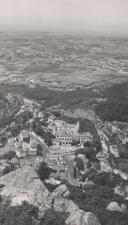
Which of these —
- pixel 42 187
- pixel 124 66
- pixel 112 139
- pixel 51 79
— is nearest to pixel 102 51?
pixel 124 66

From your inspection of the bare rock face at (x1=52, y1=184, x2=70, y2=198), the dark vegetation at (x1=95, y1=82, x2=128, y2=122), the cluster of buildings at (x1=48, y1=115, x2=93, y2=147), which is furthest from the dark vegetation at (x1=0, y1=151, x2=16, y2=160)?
the dark vegetation at (x1=95, y1=82, x2=128, y2=122)

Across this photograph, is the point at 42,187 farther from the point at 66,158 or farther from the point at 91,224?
the point at 66,158

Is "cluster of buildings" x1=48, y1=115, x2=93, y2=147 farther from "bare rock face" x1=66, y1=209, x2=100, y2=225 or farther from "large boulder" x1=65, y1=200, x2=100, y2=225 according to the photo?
"bare rock face" x1=66, y1=209, x2=100, y2=225

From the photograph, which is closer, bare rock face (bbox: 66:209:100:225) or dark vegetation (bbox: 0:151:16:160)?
bare rock face (bbox: 66:209:100:225)

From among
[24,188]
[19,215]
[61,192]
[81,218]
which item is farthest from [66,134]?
[81,218]

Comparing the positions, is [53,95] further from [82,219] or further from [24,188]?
[82,219]

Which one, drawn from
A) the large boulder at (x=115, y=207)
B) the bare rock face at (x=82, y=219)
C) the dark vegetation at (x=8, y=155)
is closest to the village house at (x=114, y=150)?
the dark vegetation at (x=8, y=155)

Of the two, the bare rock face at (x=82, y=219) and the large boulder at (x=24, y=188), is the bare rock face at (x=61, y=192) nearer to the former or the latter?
the large boulder at (x=24, y=188)
